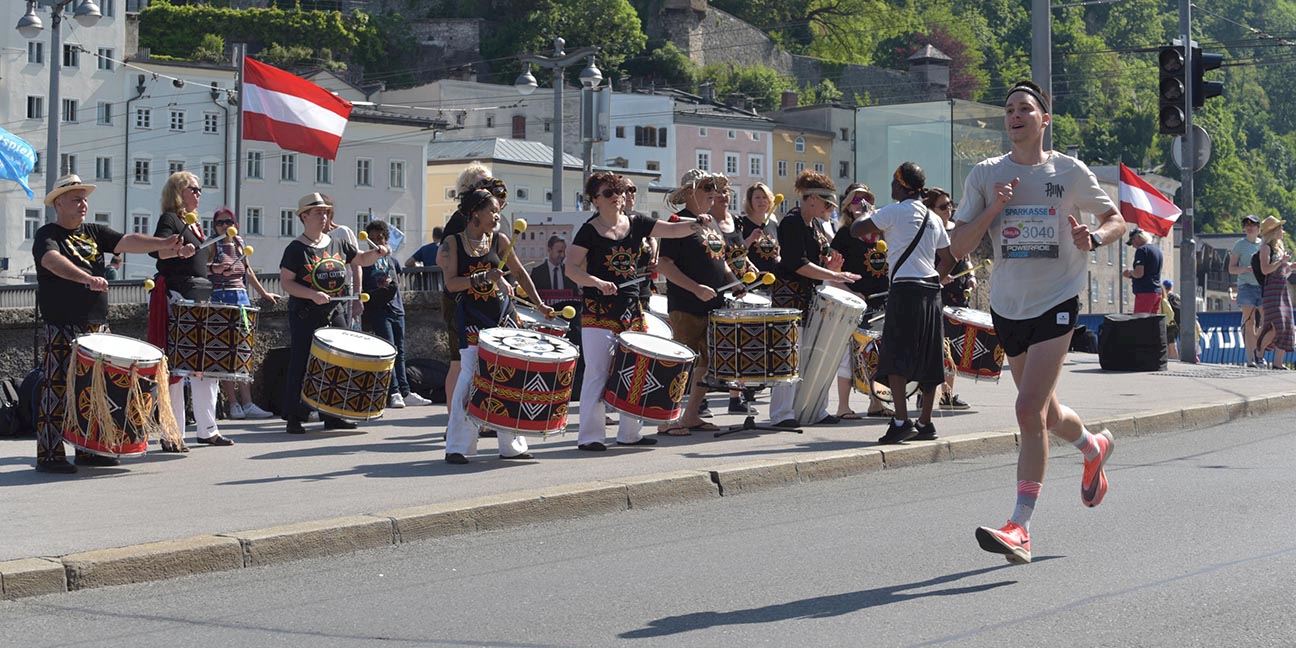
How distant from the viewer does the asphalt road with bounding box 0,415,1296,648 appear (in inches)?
262

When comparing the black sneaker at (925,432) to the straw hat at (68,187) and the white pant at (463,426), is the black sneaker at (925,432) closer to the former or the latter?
the white pant at (463,426)

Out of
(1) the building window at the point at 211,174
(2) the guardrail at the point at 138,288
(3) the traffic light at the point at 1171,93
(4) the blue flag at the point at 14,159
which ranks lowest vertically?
(2) the guardrail at the point at 138,288

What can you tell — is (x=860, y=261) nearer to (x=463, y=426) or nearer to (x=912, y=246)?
(x=912, y=246)

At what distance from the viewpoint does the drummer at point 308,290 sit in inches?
539

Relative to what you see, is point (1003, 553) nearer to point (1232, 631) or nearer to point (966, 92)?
point (1232, 631)

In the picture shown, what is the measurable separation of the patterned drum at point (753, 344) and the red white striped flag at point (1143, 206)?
14041mm

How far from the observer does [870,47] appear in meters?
160

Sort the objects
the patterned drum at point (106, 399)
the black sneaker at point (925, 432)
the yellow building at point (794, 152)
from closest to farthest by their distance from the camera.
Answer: the patterned drum at point (106, 399), the black sneaker at point (925, 432), the yellow building at point (794, 152)

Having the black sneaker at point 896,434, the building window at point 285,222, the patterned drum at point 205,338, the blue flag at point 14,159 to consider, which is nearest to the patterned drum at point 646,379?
the black sneaker at point 896,434

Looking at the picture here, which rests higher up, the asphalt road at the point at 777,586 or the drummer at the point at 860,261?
the drummer at the point at 860,261

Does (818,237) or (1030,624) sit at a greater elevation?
(818,237)

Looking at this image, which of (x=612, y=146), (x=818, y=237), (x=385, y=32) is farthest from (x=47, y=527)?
(x=385, y=32)

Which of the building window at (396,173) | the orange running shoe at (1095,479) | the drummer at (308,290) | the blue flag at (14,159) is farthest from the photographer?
the building window at (396,173)

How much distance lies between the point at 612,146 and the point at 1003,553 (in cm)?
11089
